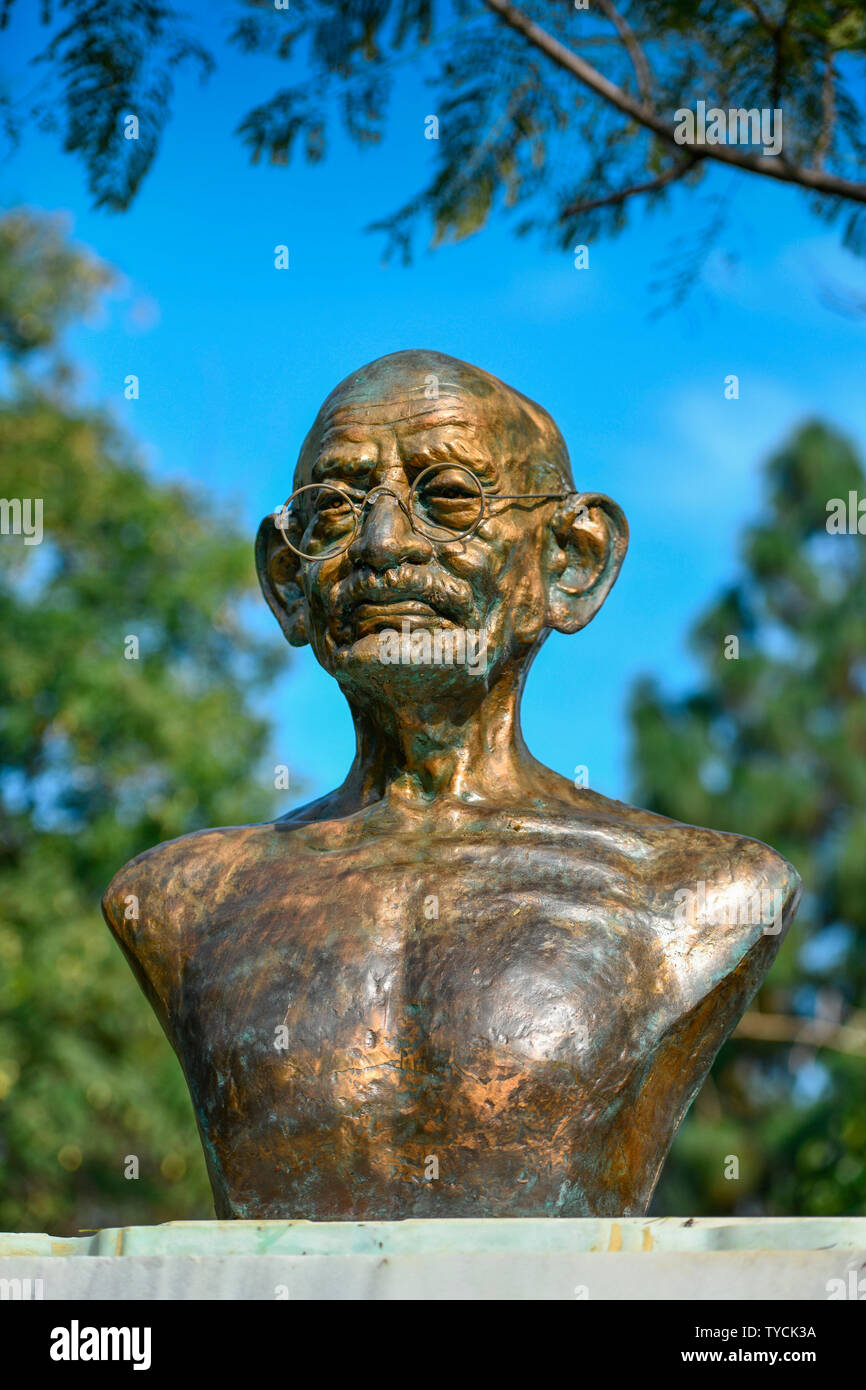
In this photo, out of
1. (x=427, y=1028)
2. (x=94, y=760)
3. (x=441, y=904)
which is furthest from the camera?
(x=94, y=760)

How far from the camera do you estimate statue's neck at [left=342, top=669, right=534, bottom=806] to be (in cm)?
409

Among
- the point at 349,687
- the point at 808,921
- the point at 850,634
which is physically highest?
the point at 850,634

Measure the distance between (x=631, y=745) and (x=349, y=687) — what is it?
48.1 feet

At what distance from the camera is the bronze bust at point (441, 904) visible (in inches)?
142

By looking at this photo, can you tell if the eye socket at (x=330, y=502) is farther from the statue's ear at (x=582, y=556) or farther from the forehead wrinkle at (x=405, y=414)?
the statue's ear at (x=582, y=556)

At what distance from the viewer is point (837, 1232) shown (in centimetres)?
303

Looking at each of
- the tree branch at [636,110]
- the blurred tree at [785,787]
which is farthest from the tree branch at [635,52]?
the blurred tree at [785,787]

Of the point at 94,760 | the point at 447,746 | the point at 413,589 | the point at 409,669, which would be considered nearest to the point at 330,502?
the point at 413,589

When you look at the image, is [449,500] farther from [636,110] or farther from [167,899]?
[636,110]

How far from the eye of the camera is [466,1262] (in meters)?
2.94

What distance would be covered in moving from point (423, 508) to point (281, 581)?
555 mm

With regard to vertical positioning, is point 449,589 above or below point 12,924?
above

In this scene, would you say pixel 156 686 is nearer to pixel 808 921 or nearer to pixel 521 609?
pixel 808 921

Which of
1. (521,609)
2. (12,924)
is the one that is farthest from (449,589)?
(12,924)
